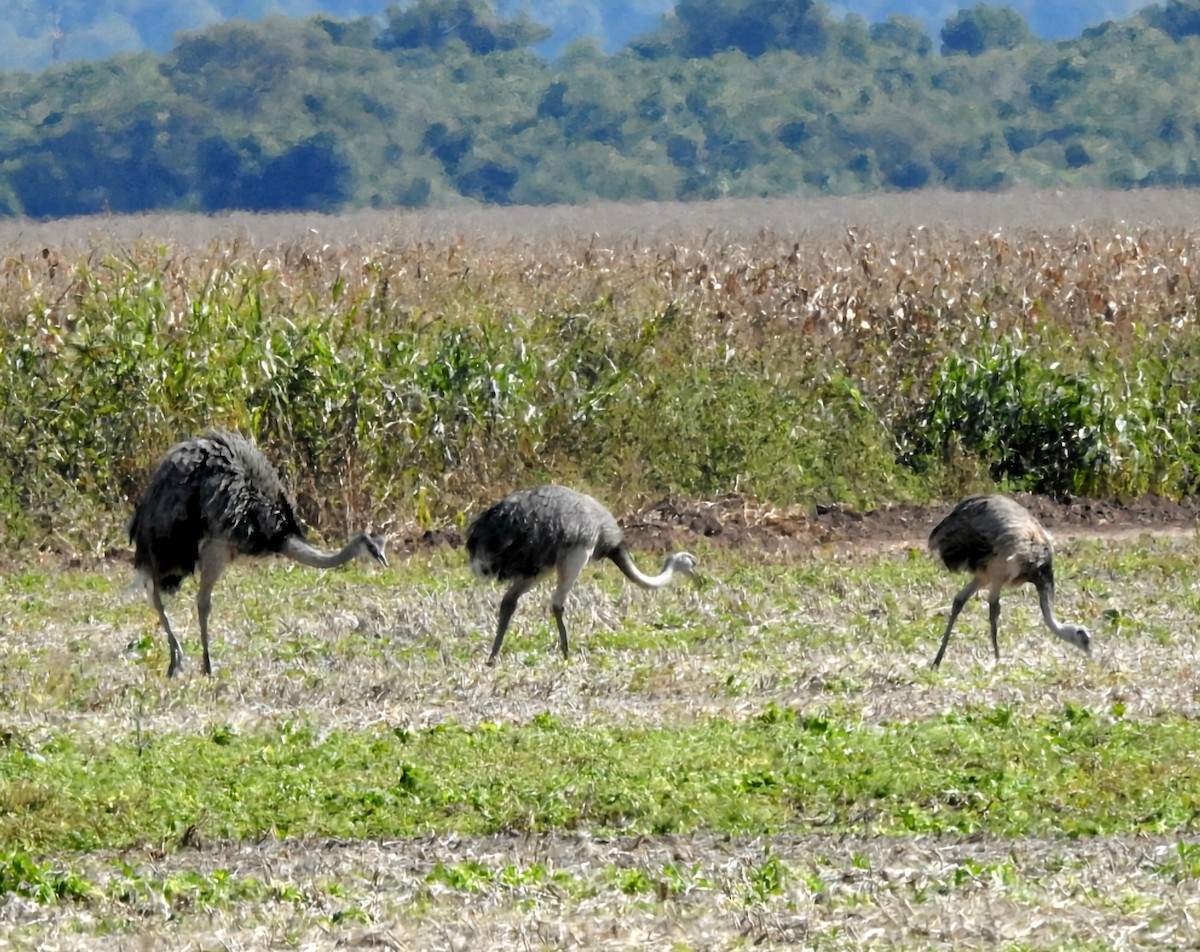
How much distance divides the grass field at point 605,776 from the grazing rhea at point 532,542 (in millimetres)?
386

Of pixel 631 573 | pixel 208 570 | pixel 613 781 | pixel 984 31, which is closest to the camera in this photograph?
pixel 613 781

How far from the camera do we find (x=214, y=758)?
30.4 ft

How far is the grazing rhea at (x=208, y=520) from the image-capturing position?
11938mm

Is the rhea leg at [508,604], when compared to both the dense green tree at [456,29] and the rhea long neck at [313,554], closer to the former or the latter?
the rhea long neck at [313,554]

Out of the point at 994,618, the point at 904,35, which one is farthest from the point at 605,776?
the point at 904,35

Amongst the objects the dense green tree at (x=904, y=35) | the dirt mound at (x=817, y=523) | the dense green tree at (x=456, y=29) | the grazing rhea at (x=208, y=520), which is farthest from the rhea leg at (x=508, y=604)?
the dense green tree at (x=904, y=35)

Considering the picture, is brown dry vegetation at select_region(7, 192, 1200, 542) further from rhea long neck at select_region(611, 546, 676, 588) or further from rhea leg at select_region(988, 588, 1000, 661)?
rhea leg at select_region(988, 588, 1000, 661)

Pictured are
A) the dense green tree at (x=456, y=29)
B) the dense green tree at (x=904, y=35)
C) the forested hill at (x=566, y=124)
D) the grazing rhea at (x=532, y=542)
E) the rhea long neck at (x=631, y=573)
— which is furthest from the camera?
the dense green tree at (x=904, y=35)

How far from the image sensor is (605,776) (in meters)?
9.02

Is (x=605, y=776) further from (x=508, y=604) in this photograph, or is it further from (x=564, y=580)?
(x=564, y=580)

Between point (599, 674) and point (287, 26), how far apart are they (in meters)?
76.7

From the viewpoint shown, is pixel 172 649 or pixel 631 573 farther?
pixel 631 573

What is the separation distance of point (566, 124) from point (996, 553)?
72007 millimetres

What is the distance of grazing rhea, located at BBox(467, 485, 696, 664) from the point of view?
39.0ft
